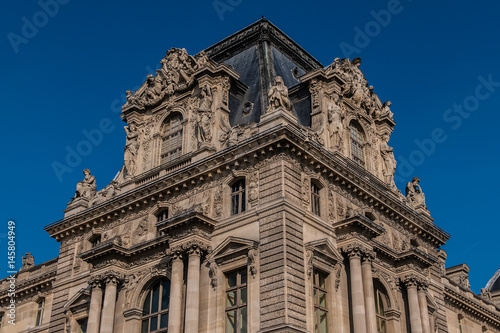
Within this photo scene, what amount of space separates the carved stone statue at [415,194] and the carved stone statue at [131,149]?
16.9m

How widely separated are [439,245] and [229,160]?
17058 mm

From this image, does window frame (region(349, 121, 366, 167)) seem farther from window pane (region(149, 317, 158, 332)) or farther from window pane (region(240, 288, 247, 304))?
window pane (region(149, 317, 158, 332))

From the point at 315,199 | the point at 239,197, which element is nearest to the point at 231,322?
the point at 239,197

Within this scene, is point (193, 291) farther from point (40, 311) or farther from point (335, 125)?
point (40, 311)

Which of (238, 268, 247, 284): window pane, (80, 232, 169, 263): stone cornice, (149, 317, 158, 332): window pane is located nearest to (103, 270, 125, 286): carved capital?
(80, 232, 169, 263): stone cornice

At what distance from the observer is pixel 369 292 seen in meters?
31.4

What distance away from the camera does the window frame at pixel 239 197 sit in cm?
A: 3152

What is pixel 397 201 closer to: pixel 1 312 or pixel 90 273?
pixel 90 273

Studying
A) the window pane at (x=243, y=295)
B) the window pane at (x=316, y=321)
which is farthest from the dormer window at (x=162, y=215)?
the window pane at (x=316, y=321)

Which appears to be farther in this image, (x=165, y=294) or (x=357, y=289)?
(x=165, y=294)

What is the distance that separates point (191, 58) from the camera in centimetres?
3847

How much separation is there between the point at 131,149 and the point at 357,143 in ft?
44.0

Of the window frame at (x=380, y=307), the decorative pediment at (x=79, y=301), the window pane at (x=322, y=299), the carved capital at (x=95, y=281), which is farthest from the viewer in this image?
the decorative pediment at (x=79, y=301)

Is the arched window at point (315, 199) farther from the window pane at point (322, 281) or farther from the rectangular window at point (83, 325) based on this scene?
the rectangular window at point (83, 325)
